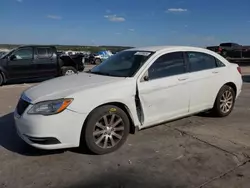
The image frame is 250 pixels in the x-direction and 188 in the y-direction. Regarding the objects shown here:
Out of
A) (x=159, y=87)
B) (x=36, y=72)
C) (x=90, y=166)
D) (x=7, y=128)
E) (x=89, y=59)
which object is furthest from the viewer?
(x=89, y=59)

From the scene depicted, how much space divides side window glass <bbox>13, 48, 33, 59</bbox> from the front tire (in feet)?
32.6

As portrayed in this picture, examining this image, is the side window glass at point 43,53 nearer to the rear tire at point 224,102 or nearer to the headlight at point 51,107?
the rear tire at point 224,102

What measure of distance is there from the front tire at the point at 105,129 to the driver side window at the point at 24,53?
994cm

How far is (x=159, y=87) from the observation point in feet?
16.8

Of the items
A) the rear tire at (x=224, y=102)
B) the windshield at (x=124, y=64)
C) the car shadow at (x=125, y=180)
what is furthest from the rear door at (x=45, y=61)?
the car shadow at (x=125, y=180)

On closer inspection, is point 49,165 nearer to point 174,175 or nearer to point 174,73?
point 174,175

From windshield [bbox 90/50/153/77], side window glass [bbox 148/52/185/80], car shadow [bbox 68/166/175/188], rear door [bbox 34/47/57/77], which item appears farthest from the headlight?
rear door [bbox 34/47/57/77]

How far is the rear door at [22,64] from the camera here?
1332cm

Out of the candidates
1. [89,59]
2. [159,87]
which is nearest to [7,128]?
[159,87]

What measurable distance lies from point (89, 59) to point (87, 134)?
30952mm

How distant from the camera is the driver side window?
44.2ft

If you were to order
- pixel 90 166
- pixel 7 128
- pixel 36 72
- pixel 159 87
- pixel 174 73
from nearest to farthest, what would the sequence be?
pixel 90 166 < pixel 159 87 < pixel 174 73 < pixel 7 128 < pixel 36 72

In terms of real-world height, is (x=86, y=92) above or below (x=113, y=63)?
below

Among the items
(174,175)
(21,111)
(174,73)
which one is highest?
(174,73)
